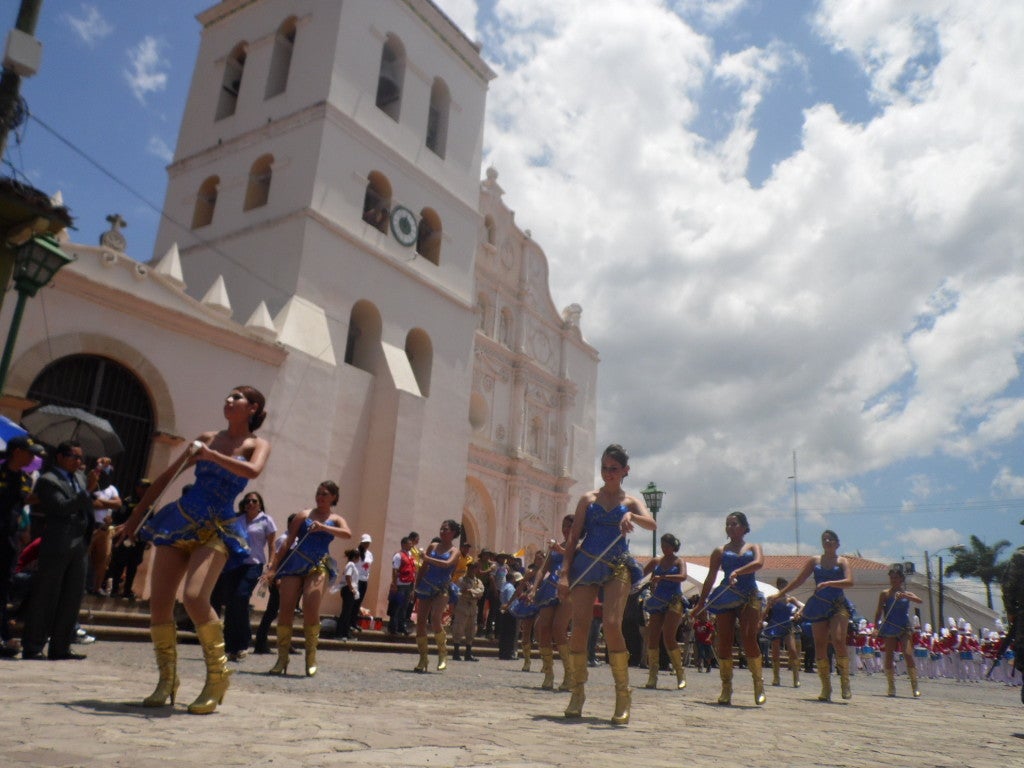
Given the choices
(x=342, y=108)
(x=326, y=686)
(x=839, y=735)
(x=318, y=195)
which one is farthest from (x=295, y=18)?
(x=839, y=735)

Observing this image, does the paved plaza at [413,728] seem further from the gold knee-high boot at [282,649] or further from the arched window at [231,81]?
the arched window at [231,81]

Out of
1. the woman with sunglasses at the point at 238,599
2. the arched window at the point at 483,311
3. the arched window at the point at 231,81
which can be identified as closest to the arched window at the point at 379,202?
the arched window at the point at 231,81

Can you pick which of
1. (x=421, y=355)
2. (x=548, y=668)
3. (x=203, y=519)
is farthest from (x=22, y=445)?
(x=421, y=355)

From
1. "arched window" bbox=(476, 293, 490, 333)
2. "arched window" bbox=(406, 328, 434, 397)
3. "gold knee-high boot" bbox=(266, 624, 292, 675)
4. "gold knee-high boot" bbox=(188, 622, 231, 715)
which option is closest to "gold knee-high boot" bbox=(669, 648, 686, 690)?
"gold knee-high boot" bbox=(266, 624, 292, 675)

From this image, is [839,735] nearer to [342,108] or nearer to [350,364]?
[350,364]

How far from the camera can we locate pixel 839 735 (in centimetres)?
523

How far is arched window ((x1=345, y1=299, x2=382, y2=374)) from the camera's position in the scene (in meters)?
20.6

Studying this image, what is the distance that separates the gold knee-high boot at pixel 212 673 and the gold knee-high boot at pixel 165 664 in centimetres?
17

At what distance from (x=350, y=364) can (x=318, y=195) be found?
170 inches

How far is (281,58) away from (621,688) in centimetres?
2225

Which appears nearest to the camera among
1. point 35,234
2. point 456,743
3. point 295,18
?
point 456,743

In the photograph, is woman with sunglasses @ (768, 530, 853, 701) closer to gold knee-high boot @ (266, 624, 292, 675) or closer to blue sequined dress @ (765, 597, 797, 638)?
blue sequined dress @ (765, 597, 797, 638)

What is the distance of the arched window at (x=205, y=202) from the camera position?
874 inches

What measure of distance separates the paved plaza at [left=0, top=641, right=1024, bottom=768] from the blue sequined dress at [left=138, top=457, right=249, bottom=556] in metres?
0.86
